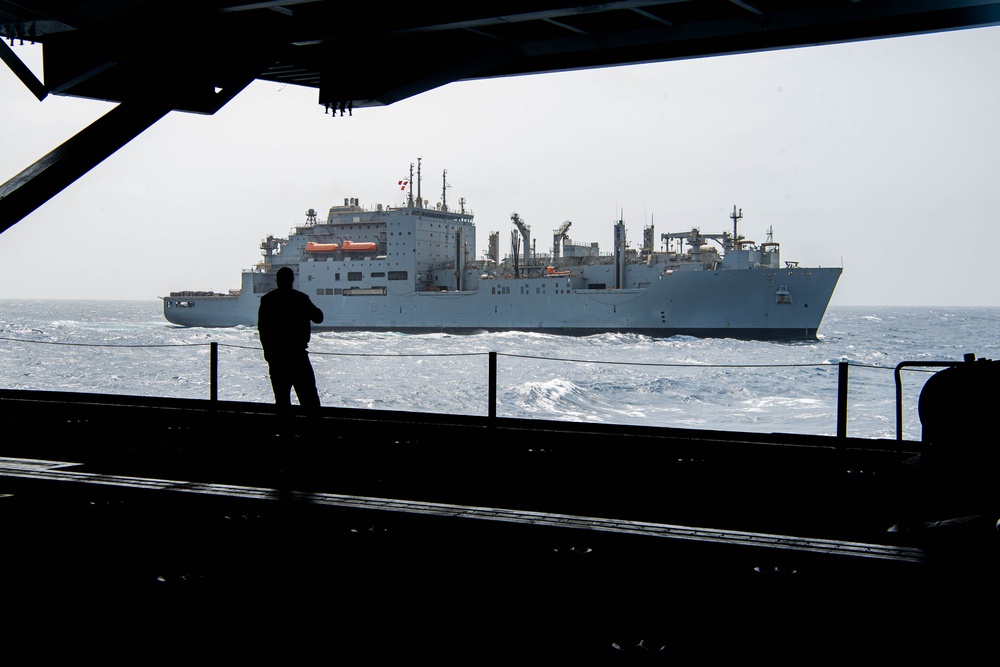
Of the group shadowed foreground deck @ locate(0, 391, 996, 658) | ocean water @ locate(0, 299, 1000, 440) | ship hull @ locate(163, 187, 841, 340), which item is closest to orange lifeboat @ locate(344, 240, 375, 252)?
ship hull @ locate(163, 187, 841, 340)

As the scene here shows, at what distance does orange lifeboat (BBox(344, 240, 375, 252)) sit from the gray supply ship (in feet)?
0.34

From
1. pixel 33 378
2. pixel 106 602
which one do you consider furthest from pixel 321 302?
pixel 106 602

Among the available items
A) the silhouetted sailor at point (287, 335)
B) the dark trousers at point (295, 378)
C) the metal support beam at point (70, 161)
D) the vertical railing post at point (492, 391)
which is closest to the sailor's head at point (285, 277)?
the silhouetted sailor at point (287, 335)

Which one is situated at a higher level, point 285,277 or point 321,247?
point 321,247

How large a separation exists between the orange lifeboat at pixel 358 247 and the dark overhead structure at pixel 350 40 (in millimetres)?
53816

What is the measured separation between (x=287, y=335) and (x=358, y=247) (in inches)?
2199

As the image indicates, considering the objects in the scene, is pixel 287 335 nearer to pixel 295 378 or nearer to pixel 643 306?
pixel 295 378

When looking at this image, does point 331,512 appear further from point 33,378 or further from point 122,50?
point 33,378

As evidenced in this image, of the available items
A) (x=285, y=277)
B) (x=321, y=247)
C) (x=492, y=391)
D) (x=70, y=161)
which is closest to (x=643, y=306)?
(x=321, y=247)

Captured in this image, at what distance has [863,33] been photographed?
19.7ft

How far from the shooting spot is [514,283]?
54.7 m

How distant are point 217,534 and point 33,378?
111ft

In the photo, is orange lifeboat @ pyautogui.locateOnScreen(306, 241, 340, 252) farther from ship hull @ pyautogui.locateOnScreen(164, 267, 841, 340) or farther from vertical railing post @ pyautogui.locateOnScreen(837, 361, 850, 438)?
vertical railing post @ pyautogui.locateOnScreen(837, 361, 850, 438)

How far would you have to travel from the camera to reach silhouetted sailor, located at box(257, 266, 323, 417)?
6.43 meters
